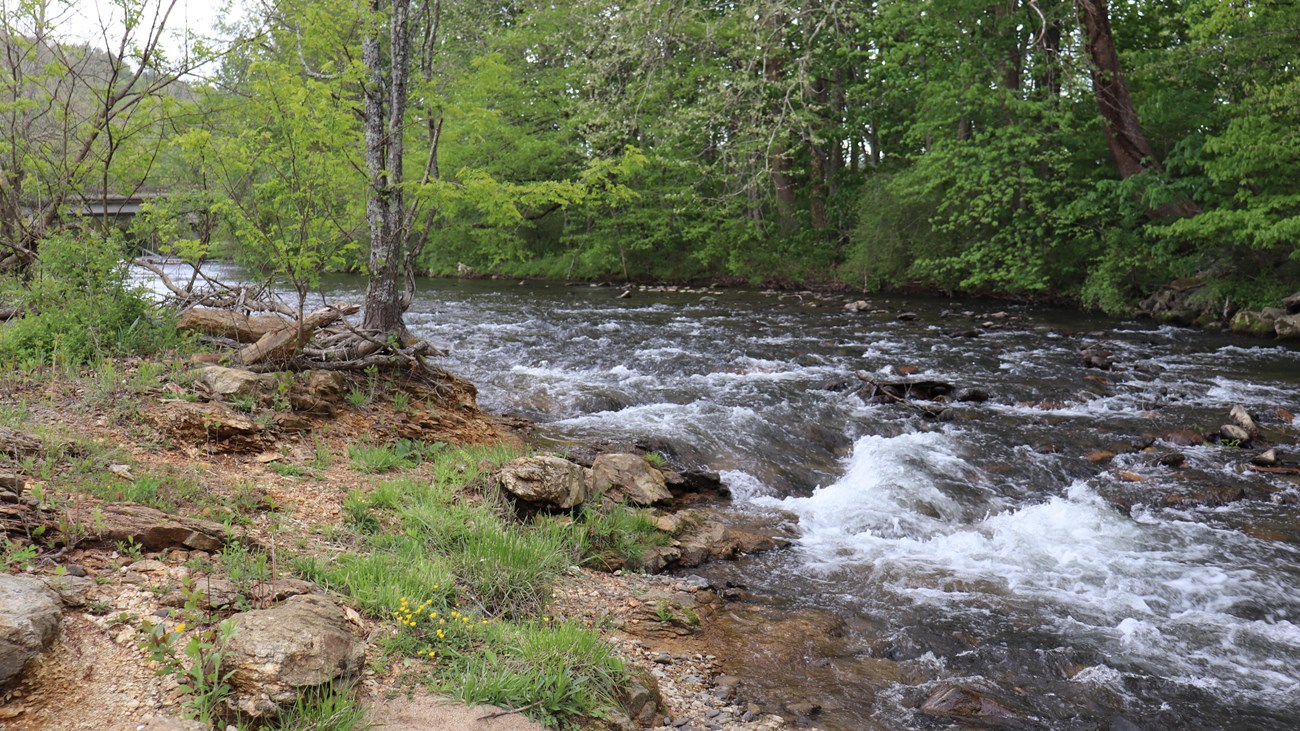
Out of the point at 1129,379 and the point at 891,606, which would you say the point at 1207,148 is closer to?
the point at 1129,379

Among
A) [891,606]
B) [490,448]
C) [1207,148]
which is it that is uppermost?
[1207,148]

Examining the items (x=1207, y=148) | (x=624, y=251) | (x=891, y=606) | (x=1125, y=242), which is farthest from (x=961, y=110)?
(x=891, y=606)

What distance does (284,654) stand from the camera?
3158 mm

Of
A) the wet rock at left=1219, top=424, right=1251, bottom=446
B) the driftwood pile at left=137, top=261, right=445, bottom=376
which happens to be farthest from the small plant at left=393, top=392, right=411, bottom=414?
the wet rock at left=1219, top=424, right=1251, bottom=446

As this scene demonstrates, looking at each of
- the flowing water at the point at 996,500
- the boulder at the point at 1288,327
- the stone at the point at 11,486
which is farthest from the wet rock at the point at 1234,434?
the stone at the point at 11,486

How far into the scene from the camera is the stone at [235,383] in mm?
6512

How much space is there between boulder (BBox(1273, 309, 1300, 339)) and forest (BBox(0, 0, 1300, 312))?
1110 millimetres

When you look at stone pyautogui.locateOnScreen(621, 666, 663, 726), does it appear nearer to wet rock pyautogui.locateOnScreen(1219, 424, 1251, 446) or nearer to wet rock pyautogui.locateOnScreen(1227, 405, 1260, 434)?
wet rock pyautogui.locateOnScreen(1219, 424, 1251, 446)

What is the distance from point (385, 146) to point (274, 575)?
591 cm

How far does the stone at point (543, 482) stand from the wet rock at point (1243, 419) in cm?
793

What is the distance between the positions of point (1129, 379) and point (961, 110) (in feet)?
33.4

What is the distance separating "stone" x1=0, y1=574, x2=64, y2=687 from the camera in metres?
2.84

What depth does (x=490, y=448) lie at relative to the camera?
7.40 metres

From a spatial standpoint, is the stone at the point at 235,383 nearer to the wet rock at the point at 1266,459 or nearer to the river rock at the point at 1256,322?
the wet rock at the point at 1266,459
